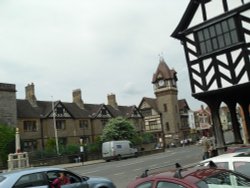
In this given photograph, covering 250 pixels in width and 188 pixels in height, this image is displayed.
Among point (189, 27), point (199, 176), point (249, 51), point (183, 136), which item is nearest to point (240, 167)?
point (199, 176)

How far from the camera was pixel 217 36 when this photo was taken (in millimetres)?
22297

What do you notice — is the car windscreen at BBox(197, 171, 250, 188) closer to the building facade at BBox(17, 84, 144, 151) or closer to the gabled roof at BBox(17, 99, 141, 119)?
the building facade at BBox(17, 84, 144, 151)

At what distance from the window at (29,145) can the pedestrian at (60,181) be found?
44.2 m

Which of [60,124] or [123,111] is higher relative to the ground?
[123,111]

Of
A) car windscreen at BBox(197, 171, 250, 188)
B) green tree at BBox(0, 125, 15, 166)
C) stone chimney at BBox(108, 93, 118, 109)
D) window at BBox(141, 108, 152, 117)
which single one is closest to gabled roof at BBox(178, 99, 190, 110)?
window at BBox(141, 108, 152, 117)

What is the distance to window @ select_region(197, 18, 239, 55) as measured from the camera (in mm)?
21656

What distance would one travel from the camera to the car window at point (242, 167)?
28.5 feet

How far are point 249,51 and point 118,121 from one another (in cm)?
3973

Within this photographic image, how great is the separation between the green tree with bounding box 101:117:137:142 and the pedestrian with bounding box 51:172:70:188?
4766 cm

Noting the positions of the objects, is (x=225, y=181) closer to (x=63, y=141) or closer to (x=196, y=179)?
(x=196, y=179)

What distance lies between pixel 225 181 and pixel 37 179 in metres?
5.46

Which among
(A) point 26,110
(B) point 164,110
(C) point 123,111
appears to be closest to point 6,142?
(A) point 26,110

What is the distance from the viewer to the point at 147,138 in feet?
224

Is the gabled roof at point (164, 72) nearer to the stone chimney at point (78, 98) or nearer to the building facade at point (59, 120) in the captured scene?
the building facade at point (59, 120)
